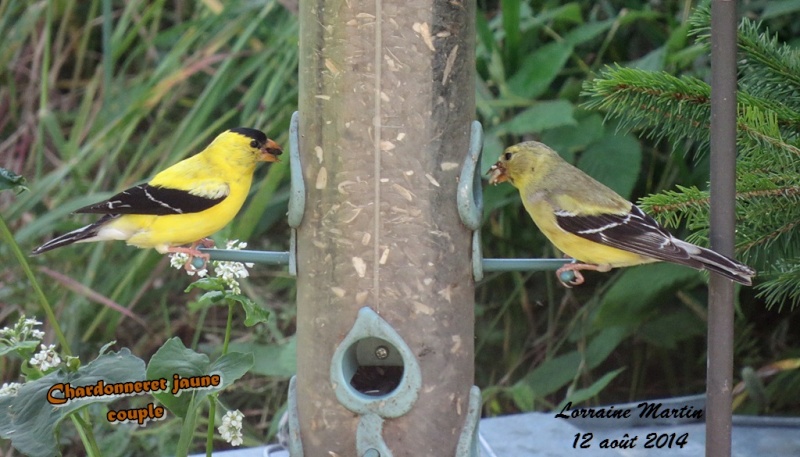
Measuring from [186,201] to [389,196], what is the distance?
552mm

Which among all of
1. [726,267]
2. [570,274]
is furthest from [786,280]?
[570,274]

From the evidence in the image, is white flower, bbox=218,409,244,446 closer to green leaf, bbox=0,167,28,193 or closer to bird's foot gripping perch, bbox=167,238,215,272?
bird's foot gripping perch, bbox=167,238,215,272

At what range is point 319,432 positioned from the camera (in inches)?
91.0

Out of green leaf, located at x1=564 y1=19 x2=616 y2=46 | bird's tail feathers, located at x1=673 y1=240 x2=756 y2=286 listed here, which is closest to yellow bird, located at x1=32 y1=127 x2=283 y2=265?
bird's tail feathers, located at x1=673 y1=240 x2=756 y2=286

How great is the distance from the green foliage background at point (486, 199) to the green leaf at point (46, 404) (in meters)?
1.35

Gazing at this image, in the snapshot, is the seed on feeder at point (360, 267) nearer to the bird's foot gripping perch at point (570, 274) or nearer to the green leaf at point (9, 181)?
the bird's foot gripping perch at point (570, 274)

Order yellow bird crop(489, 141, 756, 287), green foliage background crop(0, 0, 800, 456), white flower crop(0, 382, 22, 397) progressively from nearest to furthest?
white flower crop(0, 382, 22, 397)
yellow bird crop(489, 141, 756, 287)
green foliage background crop(0, 0, 800, 456)

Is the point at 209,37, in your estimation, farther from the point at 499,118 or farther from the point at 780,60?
the point at 780,60

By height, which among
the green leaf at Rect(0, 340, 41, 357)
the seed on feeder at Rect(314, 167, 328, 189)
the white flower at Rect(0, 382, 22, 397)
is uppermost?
the seed on feeder at Rect(314, 167, 328, 189)

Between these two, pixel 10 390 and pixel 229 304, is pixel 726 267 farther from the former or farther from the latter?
pixel 10 390

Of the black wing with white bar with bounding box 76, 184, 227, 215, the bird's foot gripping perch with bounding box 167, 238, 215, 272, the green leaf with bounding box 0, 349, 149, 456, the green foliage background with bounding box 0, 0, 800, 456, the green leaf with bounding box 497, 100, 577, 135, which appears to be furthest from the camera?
the green foliage background with bounding box 0, 0, 800, 456

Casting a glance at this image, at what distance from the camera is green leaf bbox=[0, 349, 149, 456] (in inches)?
73.1

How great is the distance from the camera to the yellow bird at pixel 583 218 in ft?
7.31

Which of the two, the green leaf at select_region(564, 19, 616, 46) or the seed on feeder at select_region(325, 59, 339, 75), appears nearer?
the seed on feeder at select_region(325, 59, 339, 75)
